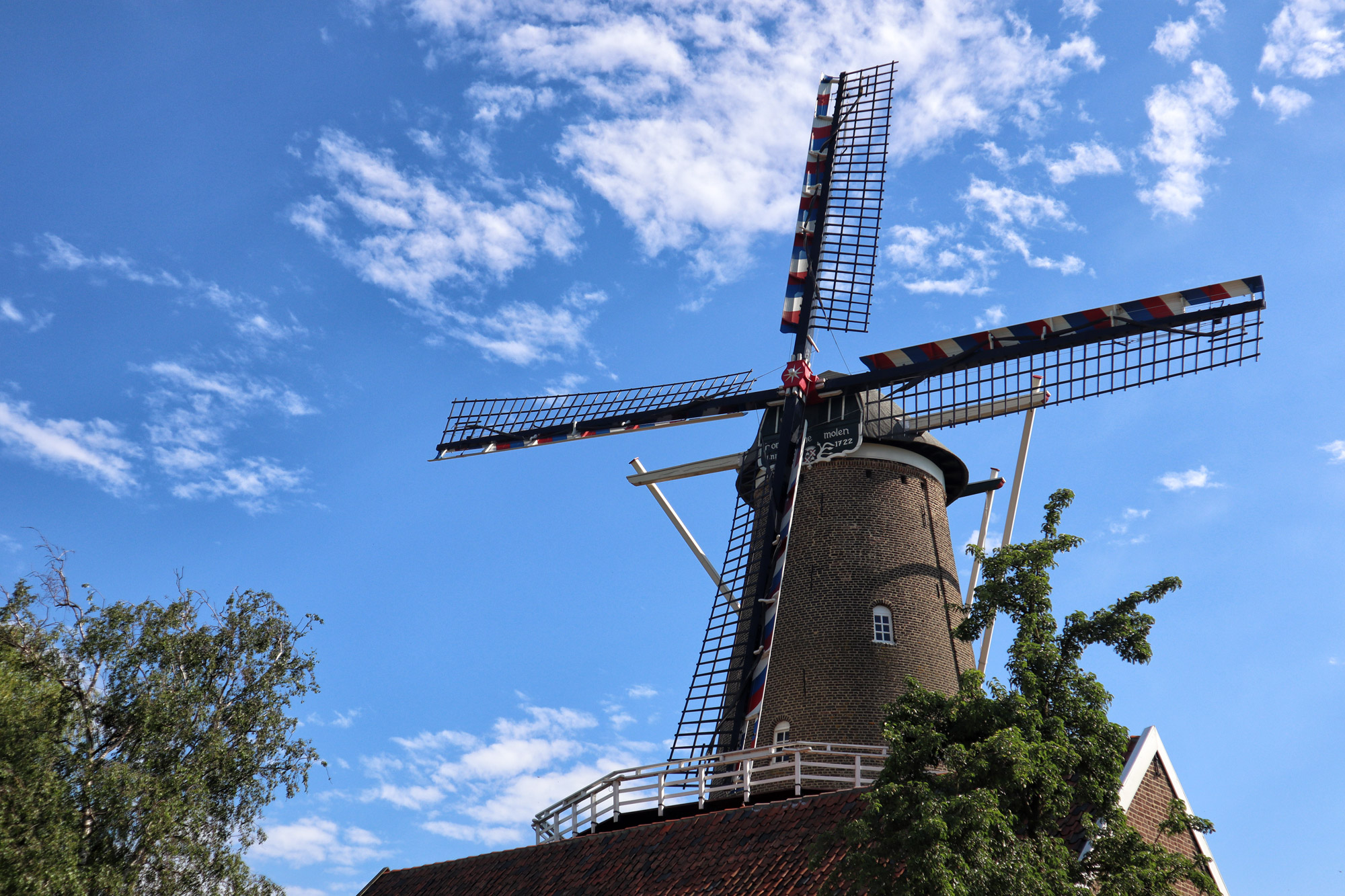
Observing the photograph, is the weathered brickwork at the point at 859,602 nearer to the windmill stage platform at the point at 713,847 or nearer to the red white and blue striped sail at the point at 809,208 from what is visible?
the windmill stage platform at the point at 713,847

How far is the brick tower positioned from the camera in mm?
19828

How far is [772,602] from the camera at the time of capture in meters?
20.4

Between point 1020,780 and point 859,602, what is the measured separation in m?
9.30

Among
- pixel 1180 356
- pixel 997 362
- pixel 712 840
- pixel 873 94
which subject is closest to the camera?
pixel 712 840

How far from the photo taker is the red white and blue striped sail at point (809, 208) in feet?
81.4

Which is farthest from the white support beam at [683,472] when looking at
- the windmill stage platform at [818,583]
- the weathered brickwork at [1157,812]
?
the weathered brickwork at [1157,812]

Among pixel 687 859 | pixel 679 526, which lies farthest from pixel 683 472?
pixel 687 859

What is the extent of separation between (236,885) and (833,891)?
11.3 meters

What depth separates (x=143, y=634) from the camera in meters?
20.1

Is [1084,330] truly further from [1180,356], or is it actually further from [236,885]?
[236,885]

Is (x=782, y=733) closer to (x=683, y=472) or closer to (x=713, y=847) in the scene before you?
(x=713, y=847)

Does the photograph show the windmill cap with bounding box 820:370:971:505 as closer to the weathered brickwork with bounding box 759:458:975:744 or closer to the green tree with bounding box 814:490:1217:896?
the weathered brickwork with bounding box 759:458:975:744

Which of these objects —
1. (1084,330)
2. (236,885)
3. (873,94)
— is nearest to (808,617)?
(1084,330)

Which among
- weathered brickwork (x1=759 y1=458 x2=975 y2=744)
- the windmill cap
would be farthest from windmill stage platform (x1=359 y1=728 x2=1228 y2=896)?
the windmill cap
